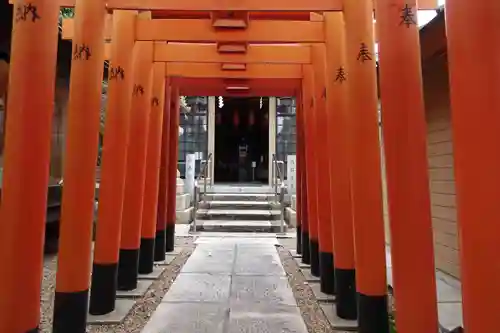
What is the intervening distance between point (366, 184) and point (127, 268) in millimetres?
2675

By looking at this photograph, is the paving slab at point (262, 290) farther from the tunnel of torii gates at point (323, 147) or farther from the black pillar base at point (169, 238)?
the black pillar base at point (169, 238)

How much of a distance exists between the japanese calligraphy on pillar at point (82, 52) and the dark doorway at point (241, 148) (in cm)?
1368

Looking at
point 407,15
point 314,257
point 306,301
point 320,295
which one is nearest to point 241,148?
point 314,257

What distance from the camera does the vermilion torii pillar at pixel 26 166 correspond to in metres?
2.07

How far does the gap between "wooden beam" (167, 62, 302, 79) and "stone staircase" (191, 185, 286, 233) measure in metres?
4.13

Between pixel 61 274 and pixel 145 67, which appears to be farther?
pixel 145 67

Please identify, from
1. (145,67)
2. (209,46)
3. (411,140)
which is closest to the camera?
(411,140)

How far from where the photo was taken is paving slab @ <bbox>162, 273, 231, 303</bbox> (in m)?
3.71

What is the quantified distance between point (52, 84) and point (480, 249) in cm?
242

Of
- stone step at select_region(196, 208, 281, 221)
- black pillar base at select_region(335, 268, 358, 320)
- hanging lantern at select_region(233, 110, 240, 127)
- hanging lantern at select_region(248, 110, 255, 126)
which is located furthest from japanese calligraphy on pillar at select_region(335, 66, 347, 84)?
hanging lantern at select_region(233, 110, 240, 127)

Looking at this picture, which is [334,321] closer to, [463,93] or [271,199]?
[463,93]

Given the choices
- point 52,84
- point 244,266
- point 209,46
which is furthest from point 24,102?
point 244,266

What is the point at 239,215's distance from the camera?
29.9ft

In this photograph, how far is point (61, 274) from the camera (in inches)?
104
